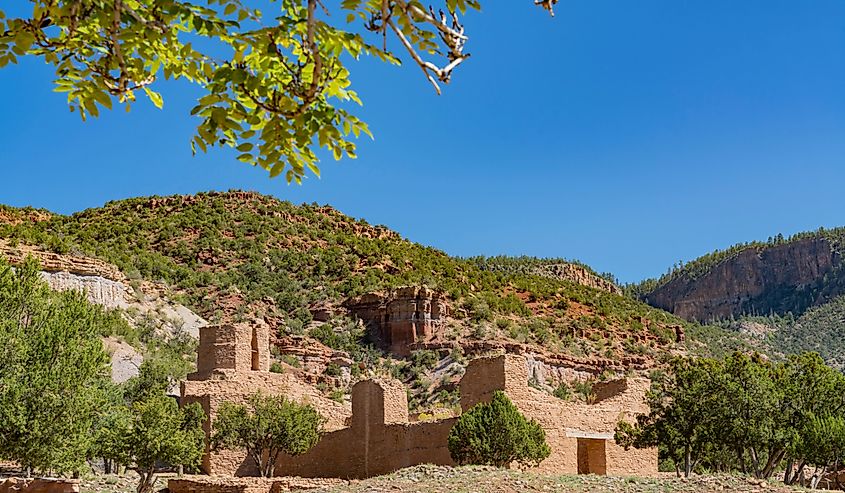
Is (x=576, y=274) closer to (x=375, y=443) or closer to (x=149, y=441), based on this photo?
(x=375, y=443)

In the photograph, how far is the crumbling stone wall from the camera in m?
55.6

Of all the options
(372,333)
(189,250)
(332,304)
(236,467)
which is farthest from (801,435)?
(189,250)

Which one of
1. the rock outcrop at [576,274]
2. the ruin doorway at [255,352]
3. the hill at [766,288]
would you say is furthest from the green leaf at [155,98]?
the rock outcrop at [576,274]

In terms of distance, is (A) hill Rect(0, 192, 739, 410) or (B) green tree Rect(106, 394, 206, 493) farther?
(A) hill Rect(0, 192, 739, 410)

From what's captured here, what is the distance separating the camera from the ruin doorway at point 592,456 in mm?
24953

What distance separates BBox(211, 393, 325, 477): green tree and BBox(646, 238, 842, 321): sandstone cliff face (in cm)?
8762

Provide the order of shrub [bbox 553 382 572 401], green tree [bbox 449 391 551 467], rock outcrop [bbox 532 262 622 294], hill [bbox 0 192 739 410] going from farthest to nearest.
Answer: rock outcrop [bbox 532 262 622 294] < hill [bbox 0 192 739 410] < shrub [bbox 553 382 572 401] < green tree [bbox 449 391 551 467]

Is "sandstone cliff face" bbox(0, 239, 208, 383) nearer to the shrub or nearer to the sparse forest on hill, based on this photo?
the sparse forest on hill

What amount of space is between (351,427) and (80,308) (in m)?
10.3

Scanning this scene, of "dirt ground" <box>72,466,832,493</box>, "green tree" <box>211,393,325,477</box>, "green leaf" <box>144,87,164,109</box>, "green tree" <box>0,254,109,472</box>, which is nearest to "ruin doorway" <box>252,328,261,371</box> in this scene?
"green tree" <box>211,393,325,477</box>

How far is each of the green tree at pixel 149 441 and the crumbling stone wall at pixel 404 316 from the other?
1250 inches

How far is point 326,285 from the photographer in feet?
206

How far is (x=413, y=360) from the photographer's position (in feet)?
175

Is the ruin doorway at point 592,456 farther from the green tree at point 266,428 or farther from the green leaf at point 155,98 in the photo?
the green leaf at point 155,98
